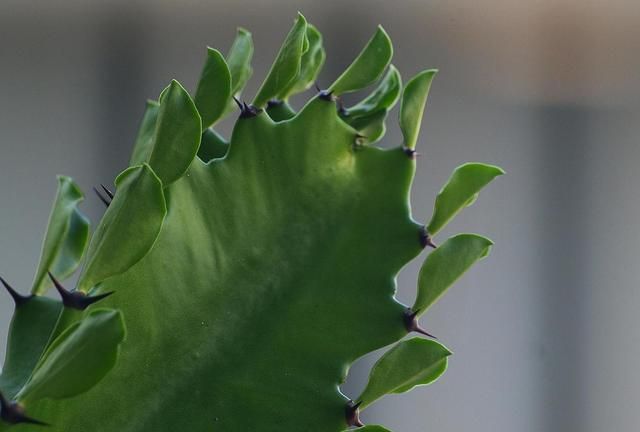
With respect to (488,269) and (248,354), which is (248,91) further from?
(248,354)

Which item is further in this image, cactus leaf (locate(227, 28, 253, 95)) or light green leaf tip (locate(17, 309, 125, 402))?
cactus leaf (locate(227, 28, 253, 95))

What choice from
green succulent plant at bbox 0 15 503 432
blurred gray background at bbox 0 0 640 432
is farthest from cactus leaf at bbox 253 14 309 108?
blurred gray background at bbox 0 0 640 432

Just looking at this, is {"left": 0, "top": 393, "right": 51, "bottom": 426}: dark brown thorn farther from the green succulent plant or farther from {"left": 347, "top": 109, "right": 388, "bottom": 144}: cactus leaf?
{"left": 347, "top": 109, "right": 388, "bottom": 144}: cactus leaf

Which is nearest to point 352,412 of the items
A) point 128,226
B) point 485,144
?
point 128,226

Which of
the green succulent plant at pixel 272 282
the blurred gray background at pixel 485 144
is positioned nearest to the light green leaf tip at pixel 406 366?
the green succulent plant at pixel 272 282

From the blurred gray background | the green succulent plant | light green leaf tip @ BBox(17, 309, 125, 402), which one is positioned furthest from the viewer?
the blurred gray background

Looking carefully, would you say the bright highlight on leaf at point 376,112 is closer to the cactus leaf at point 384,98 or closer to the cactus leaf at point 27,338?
the cactus leaf at point 384,98

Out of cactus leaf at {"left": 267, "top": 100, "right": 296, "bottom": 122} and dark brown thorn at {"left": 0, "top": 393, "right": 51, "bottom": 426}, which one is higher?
cactus leaf at {"left": 267, "top": 100, "right": 296, "bottom": 122}

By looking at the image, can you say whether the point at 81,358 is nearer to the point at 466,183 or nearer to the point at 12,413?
the point at 12,413
